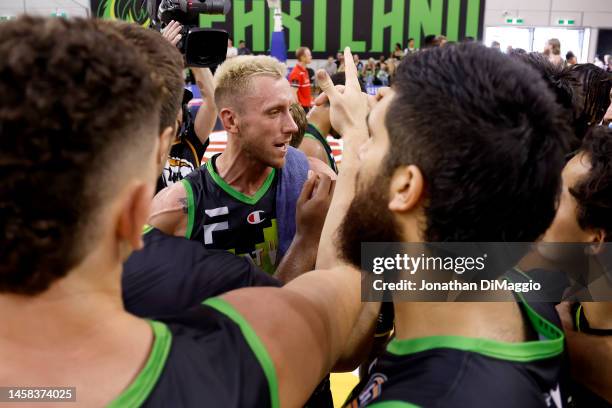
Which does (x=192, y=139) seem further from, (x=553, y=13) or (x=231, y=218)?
(x=553, y=13)

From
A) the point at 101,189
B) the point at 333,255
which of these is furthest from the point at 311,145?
the point at 101,189

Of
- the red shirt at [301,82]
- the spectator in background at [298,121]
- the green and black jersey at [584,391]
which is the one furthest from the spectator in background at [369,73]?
the green and black jersey at [584,391]

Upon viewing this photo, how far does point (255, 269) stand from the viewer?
4.00 ft

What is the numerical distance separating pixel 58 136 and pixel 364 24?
19244mm

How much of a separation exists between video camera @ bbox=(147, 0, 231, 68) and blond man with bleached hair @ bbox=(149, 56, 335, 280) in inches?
3.5

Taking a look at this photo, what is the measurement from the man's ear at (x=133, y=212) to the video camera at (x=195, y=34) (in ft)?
5.96

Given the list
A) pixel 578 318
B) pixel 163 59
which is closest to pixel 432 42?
pixel 578 318

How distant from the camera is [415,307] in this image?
1.18 meters

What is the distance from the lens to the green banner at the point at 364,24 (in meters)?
18.5

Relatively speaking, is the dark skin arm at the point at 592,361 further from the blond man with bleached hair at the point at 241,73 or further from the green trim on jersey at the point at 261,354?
the blond man with bleached hair at the point at 241,73

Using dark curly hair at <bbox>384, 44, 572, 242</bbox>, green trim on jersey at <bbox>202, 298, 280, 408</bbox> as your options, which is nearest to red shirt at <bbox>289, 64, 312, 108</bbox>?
dark curly hair at <bbox>384, 44, 572, 242</bbox>

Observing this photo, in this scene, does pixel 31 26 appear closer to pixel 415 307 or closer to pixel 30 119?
pixel 30 119

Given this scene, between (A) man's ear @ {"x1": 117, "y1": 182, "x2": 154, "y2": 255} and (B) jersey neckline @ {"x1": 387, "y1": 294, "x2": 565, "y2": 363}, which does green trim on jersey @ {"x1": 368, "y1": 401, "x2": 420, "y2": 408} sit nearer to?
(B) jersey neckline @ {"x1": 387, "y1": 294, "x2": 565, "y2": 363}

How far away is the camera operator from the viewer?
329cm
